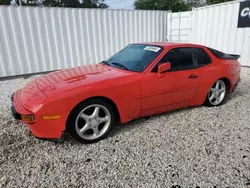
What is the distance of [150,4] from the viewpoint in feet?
73.3

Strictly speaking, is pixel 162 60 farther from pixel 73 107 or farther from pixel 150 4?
pixel 150 4

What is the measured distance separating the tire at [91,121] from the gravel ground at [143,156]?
0.14 meters

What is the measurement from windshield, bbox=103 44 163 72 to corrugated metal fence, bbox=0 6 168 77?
14.3 ft

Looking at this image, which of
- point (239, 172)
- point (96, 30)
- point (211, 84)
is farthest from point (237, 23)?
point (239, 172)

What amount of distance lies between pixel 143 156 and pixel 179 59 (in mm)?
1799

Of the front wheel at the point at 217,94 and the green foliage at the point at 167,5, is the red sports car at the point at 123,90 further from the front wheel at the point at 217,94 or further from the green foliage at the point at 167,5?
the green foliage at the point at 167,5

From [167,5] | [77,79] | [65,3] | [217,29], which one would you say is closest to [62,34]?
[77,79]

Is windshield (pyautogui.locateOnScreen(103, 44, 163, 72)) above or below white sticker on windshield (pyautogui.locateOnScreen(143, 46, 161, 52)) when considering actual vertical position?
below

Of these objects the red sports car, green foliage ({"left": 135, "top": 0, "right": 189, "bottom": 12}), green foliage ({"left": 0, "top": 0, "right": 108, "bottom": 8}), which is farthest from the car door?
green foliage ({"left": 0, "top": 0, "right": 108, "bottom": 8})

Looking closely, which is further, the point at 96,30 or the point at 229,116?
the point at 96,30

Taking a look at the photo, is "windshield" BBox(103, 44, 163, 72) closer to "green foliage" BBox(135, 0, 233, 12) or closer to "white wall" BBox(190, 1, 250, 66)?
"white wall" BBox(190, 1, 250, 66)

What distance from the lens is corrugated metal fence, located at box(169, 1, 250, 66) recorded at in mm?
7105

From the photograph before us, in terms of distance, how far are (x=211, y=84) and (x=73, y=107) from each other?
2638mm

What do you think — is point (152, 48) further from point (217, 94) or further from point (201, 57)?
point (217, 94)
